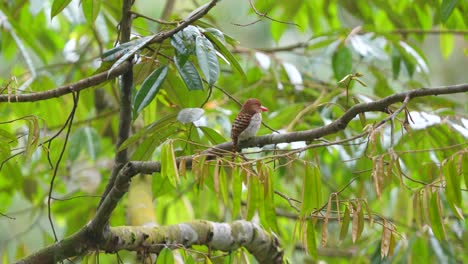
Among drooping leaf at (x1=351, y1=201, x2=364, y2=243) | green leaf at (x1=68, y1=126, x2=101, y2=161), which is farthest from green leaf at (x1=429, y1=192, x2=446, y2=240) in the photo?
green leaf at (x1=68, y1=126, x2=101, y2=161)

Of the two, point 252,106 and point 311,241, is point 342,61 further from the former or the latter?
point 311,241

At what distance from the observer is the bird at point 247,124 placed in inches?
72.9

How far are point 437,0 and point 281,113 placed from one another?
0.71 m

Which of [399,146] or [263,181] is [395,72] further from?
[263,181]

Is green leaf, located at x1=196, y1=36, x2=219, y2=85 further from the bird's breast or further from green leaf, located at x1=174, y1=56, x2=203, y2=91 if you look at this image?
the bird's breast

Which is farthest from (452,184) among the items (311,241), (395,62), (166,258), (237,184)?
(395,62)

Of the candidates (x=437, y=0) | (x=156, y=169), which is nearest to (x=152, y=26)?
(x=437, y=0)

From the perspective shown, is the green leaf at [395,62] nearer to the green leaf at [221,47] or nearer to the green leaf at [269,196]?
the green leaf at [221,47]

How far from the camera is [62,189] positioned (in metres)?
3.89

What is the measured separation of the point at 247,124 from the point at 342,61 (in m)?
1.07

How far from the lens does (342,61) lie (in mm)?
2869

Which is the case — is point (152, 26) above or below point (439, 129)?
above

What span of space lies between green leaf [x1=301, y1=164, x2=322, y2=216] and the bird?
0.28 metres

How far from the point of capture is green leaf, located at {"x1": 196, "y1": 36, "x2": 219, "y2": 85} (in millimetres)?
1619
